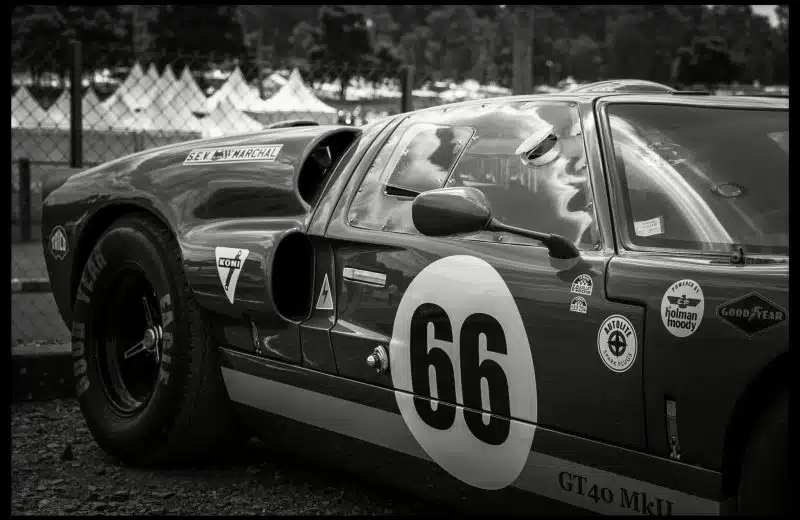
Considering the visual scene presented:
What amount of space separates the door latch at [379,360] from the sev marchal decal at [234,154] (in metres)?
0.92

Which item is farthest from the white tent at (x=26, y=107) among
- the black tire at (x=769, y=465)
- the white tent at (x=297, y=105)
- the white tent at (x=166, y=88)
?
the black tire at (x=769, y=465)

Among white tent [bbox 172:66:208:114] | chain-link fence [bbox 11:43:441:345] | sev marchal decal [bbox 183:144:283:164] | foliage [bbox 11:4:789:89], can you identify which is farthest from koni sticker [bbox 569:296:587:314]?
foliage [bbox 11:4:789:89]

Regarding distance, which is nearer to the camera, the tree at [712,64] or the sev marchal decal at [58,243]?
the sev marchal decal at [58,243]

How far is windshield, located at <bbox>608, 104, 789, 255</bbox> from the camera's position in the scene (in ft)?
7.79

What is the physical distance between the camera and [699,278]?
2252mm

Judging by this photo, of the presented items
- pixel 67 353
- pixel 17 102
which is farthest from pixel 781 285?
pixel 17 102

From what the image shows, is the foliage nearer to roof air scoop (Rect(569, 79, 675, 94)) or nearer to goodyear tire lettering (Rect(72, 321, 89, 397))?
goodyear tire lettering (Rect(72, 321, 89, 397))

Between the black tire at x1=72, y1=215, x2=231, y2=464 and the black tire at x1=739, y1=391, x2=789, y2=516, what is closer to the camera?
the black tire at x1=739, y1=391, x2=789, y2=516

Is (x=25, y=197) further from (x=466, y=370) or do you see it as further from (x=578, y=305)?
(x=578, y=305)

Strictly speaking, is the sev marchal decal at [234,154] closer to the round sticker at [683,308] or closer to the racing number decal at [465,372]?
the racing number decal at [465,372]

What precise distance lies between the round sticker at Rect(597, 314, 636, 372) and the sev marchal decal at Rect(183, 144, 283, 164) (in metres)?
1.57

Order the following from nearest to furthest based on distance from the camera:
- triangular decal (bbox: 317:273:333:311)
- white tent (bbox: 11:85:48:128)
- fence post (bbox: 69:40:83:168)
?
triangular decal (bbox: 317:273:333:311), fence post (bbox: 69:40:83:168), white tent (bbox: 11:85:48:128)

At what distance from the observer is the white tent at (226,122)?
41.7 ft

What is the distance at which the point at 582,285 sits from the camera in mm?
2477
